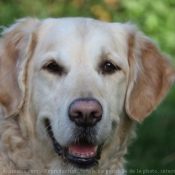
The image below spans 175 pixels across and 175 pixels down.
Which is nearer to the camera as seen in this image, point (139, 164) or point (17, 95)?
point (17, 95)

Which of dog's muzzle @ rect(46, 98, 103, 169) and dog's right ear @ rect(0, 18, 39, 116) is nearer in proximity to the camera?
dog's muzzle @ rect(46, 98, 103, 169)

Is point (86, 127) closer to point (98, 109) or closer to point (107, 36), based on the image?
point (98, 109)

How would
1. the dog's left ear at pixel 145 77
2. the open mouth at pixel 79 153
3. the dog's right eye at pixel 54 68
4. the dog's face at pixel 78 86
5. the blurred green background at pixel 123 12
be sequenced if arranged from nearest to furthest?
the dog's face at pixel 78 86 → the open mouth at pixel 79 153 → the dog's right eye at pixel 54 68 → the dog's left ear at pixel 145 77 → the blurred green background at pixel 123 12

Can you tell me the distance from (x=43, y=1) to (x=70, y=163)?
217 inches

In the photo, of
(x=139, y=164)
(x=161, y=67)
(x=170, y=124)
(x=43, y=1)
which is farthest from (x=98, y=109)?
(x=43, y=1)

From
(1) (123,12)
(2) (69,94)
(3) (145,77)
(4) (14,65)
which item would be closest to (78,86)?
(2) (69,94)

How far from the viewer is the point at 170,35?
10258 millimetres

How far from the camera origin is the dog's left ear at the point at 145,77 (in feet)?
17.5

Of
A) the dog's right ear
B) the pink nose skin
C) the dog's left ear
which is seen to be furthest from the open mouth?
the dog's left ear

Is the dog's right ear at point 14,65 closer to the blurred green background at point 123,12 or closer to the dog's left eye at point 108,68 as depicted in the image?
the dog's left eye at point 108,68

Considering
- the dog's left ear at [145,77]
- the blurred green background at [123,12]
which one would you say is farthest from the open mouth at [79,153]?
the blurred green background at [123,12]

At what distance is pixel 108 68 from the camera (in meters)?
5.15

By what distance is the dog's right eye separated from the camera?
5051 millimetres

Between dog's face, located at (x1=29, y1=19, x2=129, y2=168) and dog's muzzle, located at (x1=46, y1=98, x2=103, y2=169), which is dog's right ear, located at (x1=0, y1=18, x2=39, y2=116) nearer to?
dog's face, located at (x1=29, y1=19, x2=129, y2=168)
